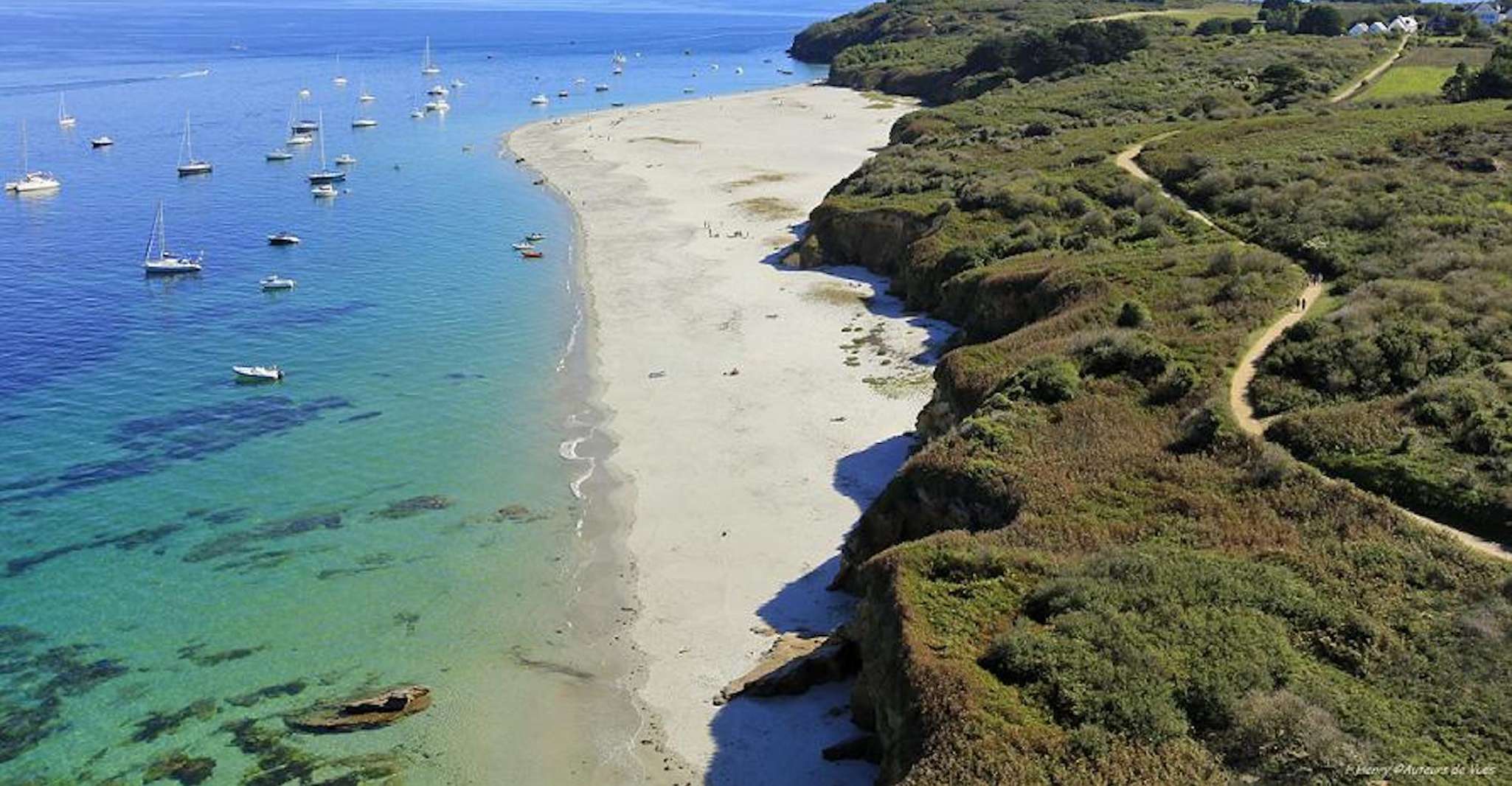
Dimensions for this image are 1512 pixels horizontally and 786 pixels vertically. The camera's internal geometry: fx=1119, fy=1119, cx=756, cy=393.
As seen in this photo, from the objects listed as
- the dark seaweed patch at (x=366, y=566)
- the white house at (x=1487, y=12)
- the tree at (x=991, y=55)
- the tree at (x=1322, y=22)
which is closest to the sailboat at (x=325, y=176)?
the dark seaweed patch at (x=366, y=566)

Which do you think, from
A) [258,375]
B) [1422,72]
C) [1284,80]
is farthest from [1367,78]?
[258,375]

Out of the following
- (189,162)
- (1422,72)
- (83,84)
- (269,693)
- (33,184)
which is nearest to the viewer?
(269,693)

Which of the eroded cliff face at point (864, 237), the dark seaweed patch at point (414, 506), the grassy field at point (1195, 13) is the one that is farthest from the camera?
the grassy field at point (1195, 13)

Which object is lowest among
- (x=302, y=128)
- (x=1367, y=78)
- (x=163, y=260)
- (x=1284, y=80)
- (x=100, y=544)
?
(x=100, y=544)

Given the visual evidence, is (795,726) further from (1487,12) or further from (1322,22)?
(1487,12)

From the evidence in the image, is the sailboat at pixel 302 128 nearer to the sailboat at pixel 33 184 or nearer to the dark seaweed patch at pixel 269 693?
the sailboat at pixel 33 184

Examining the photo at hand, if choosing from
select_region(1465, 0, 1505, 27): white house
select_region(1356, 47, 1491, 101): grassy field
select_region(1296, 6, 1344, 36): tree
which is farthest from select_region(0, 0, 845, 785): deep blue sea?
select_region(1465, 0, 1505, 27): white house

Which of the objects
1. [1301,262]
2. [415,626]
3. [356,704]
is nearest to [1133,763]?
[356,704]
